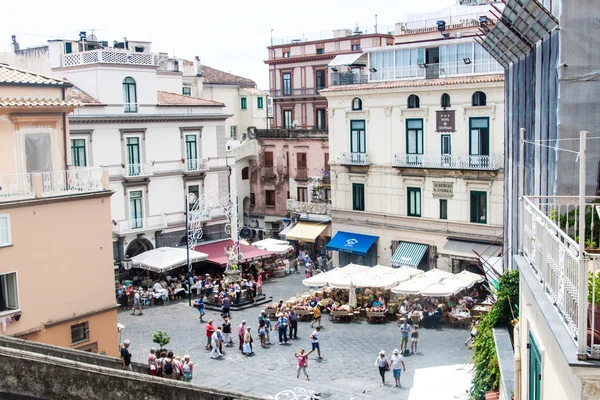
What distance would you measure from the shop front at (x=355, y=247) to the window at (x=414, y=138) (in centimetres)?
502

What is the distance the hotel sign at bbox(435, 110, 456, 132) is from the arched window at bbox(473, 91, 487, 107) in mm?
1338

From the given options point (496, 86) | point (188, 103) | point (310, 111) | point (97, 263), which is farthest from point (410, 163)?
point (97, 263)

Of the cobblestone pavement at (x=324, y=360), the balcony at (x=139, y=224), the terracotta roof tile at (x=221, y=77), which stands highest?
the terracotta roof tile at (x=221, y=77)

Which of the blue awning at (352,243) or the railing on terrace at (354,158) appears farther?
the railing on terrace at (354,158)

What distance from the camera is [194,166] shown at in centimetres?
4328

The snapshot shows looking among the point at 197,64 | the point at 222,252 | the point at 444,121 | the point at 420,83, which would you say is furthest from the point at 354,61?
the point at 197,64

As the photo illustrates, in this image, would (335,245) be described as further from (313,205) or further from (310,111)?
(310,111)

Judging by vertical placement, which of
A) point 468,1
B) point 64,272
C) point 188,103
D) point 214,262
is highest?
point 468,1

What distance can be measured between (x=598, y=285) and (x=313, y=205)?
40.5 metres

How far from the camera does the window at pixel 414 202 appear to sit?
39.0m

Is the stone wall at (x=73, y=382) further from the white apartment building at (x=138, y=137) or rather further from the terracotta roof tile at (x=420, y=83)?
the white apartment building at (x=138, y=137)

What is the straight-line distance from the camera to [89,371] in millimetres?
9172

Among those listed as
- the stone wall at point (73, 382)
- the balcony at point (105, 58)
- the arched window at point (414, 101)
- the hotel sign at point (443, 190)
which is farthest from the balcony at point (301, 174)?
the stone wall at point (73, 382)

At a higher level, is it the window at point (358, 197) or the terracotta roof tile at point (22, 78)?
the terracotta roof tile at point (22, 78)
